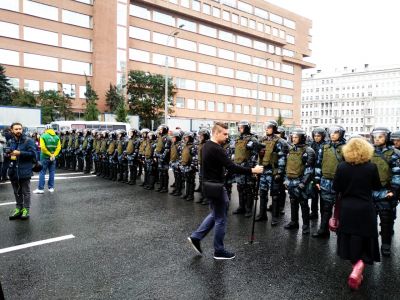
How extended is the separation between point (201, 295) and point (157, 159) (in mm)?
7309

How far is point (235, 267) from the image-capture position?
195 inches

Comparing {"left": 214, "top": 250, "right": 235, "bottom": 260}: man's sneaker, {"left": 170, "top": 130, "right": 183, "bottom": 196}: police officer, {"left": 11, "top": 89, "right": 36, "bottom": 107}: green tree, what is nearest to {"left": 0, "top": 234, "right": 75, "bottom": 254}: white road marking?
{"left": 214, "top": 250, "right": 235, "bottom": 260}: man's sneaker

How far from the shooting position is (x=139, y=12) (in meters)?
50.9

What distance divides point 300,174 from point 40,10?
44.1m

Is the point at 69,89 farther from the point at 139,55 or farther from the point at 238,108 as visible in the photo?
the point at 238,108

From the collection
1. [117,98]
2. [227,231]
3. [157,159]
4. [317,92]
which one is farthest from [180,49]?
[317,92]

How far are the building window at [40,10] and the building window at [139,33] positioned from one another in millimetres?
10741

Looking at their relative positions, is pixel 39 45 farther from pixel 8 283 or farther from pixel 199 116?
pixel 8 283

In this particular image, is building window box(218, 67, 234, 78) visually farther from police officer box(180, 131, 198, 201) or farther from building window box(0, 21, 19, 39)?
police officer box(180, 131, 198, 201)

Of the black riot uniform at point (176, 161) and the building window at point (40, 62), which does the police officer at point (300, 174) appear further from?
the building window at point (40, 62)

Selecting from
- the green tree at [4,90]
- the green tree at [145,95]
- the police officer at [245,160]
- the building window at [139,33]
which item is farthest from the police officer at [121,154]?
the building window at [139,33]

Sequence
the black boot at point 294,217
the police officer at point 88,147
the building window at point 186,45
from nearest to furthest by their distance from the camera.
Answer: the black boot at point 294,217, the police officer at point 88,147, the building window at point 186,45

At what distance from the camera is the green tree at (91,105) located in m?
38.7

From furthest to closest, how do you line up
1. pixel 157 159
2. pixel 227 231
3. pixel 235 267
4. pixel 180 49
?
pixel 180 49 < pixel 157 159 < pixel 227 231 < pixel 235 267
